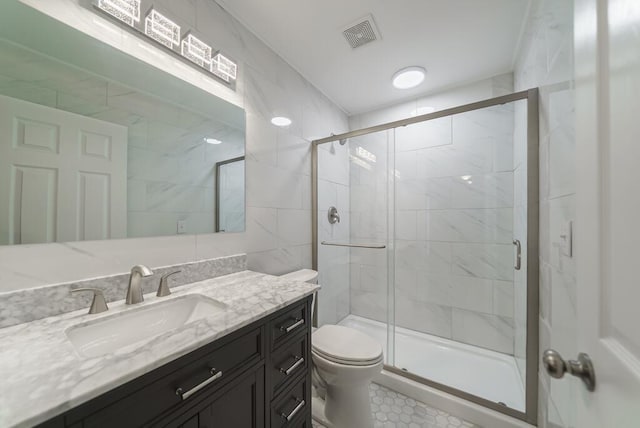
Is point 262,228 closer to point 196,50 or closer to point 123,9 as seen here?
point 196,50

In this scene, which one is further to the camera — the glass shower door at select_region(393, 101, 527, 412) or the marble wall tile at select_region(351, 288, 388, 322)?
the marble wall tile at select_region(351, 288, 388, 322)

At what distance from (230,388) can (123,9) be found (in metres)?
1.54

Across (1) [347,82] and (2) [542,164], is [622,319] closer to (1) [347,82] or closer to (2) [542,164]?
(2) [542,164]

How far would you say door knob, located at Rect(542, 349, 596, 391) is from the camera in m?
0.45

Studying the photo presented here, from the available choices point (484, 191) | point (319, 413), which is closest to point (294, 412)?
point (319, 413)

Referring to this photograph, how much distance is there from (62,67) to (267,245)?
1233mm

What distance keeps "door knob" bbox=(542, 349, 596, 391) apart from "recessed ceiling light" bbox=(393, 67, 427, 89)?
2.10 m

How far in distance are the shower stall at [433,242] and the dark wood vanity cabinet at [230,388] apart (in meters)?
1.07

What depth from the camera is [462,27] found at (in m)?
1.54

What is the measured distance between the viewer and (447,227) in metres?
2.09

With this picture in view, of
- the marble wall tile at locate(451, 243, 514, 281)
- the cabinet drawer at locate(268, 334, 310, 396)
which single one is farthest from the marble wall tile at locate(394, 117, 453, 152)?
the cabinet drawer at locate(268, 334, 310, 396)

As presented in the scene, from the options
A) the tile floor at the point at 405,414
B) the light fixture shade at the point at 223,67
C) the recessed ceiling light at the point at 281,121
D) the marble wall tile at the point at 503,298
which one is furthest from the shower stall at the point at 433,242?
the light fixture shade at the point at 223,67

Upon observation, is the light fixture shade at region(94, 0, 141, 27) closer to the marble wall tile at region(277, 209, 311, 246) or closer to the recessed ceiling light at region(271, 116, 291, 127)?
the recessed ceiling light at region(271, 116, 291, 127)

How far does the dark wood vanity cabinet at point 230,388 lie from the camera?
0.51m
